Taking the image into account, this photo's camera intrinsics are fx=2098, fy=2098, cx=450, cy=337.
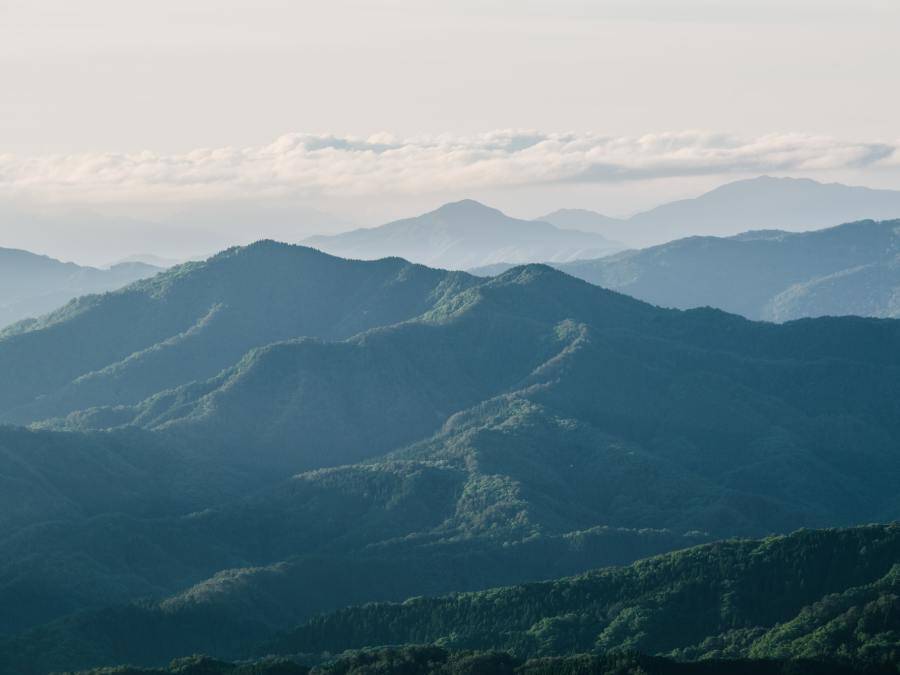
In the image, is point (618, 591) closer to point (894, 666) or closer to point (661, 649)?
point (661, 649)

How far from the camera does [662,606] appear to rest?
178m

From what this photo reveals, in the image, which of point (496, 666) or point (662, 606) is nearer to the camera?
point (496, 666)

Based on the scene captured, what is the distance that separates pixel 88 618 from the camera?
643 ft

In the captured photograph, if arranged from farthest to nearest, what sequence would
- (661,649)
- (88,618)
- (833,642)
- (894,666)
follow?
1. (88,618)
2. (661,649)
3. (833,642)
4. (894,666)

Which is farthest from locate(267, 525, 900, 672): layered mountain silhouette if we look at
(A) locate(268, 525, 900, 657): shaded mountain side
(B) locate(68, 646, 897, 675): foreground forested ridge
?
(B) locate(68, 646, 897, 675): foreground forested ridge

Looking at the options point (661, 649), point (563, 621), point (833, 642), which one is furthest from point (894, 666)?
point (563, 621)

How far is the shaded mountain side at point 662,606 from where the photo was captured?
564ft

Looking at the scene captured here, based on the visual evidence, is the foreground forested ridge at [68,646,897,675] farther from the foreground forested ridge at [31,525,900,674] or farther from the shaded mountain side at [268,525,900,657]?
the shaded mountain side at [268,525,900,657]

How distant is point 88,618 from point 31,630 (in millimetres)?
5434

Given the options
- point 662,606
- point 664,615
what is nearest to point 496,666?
point 664,615

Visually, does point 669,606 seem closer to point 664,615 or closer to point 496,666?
point 664,615

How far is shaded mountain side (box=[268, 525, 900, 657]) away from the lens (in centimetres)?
17188

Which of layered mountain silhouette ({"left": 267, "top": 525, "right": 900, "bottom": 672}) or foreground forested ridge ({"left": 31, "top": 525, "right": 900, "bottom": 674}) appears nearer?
foreground forested ridge ({"left": 31, "top": 525, "right": 900, "bottom": 674})

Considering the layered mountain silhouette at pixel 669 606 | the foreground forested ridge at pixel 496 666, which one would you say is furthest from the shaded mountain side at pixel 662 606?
the foreground forested ridge at pixel 496 666
